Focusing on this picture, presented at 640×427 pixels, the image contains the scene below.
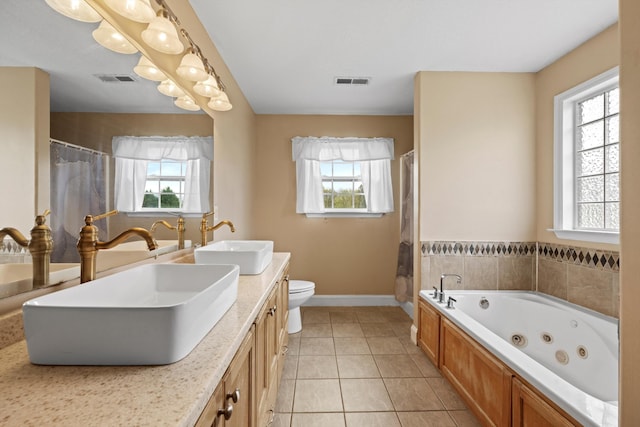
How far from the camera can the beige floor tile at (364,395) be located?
6.23ft

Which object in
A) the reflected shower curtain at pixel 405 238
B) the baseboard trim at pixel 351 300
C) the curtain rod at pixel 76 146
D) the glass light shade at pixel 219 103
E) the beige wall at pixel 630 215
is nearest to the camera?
the beige wall at pixel 630 215

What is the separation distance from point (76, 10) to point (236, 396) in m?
1.37

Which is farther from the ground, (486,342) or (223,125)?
(223,125)

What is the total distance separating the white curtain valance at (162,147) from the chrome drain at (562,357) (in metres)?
2.75

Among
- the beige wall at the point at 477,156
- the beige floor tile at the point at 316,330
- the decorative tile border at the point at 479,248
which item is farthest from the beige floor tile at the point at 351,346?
the beige wall at the point at 477,156

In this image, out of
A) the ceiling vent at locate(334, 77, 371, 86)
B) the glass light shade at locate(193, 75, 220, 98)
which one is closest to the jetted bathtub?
the ceiling vent at locate(334, 77, 371, 86)

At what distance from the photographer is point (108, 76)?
1.29 metres

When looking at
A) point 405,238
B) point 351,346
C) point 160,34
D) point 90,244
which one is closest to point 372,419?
point 351,346

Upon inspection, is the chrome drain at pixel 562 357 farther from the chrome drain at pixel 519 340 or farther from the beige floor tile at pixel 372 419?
the beige floor tile at pixel 372 419

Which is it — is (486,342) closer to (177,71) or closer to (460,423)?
(460,423)

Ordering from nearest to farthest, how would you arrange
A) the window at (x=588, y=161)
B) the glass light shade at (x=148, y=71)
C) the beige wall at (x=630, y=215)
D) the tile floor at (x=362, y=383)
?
1. the beige wall at (x=630, y=215)
2. the glass light shade at (x=148, y=71)
3. the tile floor at (x=362, y=383)
4. the window at (x=588, y=161)

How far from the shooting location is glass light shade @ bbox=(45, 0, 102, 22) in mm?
1013

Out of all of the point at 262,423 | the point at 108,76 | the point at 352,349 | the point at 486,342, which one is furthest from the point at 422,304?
the point at 108,76

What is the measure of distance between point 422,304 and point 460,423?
102cm
